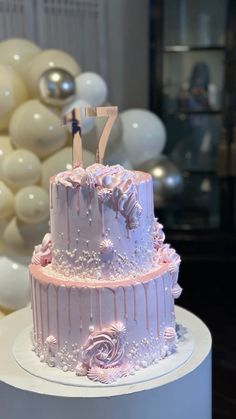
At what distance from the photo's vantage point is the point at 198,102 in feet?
11.5

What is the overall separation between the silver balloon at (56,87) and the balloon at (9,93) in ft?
0.35

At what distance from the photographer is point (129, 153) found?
8.56ft

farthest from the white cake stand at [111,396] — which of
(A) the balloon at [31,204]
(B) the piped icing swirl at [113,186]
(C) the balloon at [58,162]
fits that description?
(C) the balloon at [58,162]

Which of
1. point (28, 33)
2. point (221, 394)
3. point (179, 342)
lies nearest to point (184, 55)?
point (28, 33)

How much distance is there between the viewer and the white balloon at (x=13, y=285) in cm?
240

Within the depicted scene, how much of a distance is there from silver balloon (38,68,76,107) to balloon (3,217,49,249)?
50 cm

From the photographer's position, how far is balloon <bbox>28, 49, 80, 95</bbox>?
92.7 inches

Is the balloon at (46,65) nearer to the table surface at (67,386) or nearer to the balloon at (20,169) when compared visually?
the balloon at (20,169)

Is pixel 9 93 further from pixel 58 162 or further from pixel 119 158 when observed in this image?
pixel 119 158

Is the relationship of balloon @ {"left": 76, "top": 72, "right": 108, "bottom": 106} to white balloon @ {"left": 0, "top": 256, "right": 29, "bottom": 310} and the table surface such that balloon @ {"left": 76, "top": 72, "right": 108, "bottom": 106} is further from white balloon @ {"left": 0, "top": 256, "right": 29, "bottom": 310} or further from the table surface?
the table surface

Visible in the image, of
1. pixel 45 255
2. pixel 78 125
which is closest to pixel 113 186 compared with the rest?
pixel 78 125

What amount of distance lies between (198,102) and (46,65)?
1.39 metres

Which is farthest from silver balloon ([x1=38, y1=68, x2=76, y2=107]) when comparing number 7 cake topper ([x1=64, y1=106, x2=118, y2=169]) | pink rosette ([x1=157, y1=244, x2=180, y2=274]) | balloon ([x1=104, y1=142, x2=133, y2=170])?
pink rosette ([x1=157, y1=244, x2=180, y2=274])

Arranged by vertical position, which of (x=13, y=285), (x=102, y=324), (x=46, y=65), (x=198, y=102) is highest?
(x=46, y=65)
